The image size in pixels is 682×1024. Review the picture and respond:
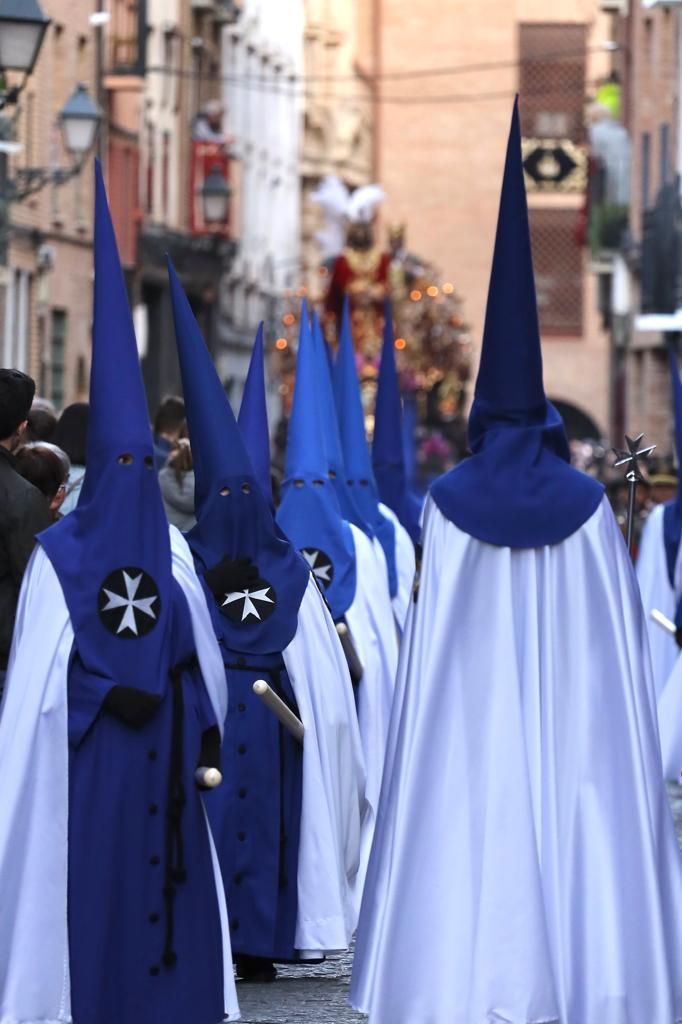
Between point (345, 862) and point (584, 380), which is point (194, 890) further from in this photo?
point (584, 380)

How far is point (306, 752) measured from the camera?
34.6ft

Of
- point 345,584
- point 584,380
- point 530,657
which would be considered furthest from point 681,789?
point 584,380

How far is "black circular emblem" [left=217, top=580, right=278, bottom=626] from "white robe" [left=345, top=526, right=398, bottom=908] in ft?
8.43

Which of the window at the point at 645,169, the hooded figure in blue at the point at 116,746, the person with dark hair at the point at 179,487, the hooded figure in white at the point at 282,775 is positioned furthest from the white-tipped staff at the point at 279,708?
the window at the point at 645,169

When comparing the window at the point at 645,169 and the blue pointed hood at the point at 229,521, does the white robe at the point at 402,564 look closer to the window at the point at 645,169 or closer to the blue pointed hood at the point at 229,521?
Answer: the blue pointed hood at the point at 229,521

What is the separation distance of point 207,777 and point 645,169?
3901 centimetres

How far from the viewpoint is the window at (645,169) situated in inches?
1821

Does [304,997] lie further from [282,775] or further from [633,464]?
[633,464]

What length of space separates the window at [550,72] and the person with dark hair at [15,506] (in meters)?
66.7

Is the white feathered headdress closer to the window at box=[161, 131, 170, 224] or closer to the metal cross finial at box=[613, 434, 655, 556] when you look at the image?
the window at box=[161, 131, 170, 224]

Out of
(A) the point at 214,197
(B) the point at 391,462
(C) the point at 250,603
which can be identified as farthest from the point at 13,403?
(A) the point at 214,197

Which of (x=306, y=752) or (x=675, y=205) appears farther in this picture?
(x=675, y=205)

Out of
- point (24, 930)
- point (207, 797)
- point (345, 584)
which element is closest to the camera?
point (24, 930)

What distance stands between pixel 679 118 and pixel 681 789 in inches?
911
